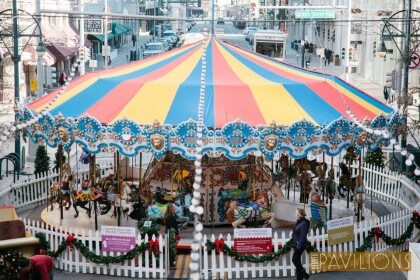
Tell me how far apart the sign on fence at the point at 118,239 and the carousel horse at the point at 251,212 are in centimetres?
287

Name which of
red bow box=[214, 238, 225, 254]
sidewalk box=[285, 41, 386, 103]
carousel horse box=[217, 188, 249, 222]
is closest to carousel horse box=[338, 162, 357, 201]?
carousel horse box=[217, 188, 249, 222]

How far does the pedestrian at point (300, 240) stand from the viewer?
16.3 m

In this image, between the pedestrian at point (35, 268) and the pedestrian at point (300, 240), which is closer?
the pedestrian at point (35, 268)

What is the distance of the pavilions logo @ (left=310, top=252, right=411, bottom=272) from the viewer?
56.7ft

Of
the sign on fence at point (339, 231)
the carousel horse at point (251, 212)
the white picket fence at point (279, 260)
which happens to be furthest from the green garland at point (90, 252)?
the sign on fence at point (339, 231)

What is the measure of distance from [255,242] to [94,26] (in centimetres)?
3441

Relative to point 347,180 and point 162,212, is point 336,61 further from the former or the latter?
point 162,212

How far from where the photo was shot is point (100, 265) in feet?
56.7

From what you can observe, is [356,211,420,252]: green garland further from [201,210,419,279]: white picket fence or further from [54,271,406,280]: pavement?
[54,271,406,280]: pavement

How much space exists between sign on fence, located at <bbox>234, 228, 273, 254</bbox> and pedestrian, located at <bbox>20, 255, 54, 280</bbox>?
405 cm

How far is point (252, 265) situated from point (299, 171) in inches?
216

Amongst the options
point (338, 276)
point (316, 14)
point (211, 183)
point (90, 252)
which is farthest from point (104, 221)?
point (316, 14)

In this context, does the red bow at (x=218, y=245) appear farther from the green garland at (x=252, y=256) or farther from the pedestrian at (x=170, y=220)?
the pedestrian at (x=170, y=220)

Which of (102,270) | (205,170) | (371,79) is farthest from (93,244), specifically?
(371,79)
